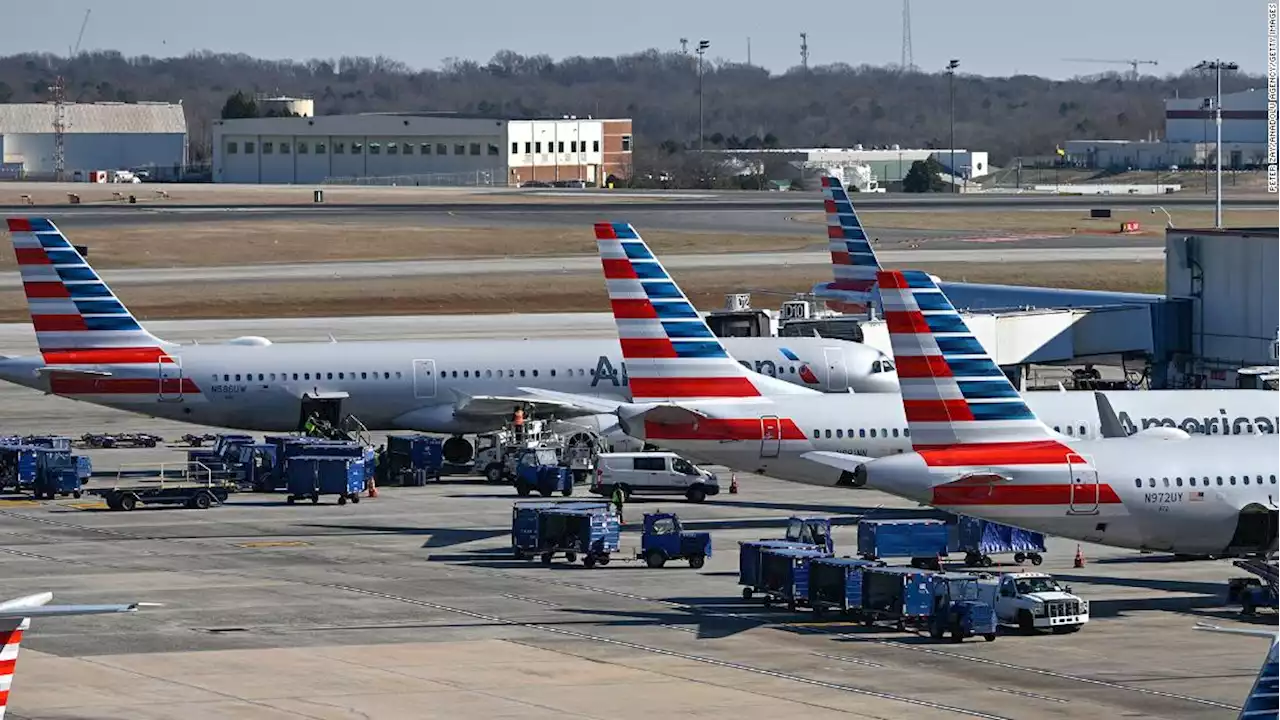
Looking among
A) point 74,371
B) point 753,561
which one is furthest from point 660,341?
point 74,371

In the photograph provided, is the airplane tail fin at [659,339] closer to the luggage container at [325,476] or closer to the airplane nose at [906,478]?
the luggage container at [325,476]

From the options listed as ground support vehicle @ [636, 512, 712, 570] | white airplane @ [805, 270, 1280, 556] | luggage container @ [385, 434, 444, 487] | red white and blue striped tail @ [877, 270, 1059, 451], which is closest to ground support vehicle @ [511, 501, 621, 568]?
ground support vehicle @ [636, 512, 712, 570]

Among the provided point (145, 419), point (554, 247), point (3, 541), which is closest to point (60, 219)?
point (554, 247)

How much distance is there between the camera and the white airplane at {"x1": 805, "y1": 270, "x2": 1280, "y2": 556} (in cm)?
4750

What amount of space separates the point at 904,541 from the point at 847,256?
2006 inches

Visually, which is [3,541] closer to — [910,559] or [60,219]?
[910,559]

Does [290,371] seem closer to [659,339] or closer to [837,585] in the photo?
[659,339]

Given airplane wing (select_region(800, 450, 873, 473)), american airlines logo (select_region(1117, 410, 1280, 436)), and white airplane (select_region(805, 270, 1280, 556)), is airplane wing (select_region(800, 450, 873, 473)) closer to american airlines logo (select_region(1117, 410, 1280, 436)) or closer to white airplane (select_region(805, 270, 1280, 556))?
white airplane (select_region(805, 270, 1280, 556))

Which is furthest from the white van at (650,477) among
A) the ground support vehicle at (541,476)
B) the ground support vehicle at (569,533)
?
the ground support vehicle at (569,533)

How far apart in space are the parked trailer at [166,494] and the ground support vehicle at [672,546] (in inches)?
683

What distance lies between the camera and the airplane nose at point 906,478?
4725 cm

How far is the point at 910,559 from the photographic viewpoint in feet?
180

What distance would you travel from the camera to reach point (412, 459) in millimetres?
73375

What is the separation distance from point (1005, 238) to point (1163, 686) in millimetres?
127612
